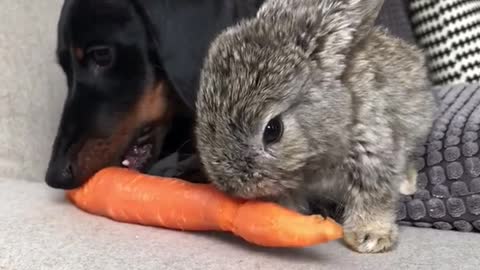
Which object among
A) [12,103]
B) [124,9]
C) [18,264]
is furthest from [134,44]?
[18,264]

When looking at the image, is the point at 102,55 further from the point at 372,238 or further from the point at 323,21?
the point at 372,238

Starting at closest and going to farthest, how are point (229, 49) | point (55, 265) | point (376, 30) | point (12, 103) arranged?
point (55, 265) < point (229, 49) < point (376, 30) < point (12, 103)

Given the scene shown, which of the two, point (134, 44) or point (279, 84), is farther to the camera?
point (134, 44)

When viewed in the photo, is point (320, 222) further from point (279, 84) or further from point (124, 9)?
point (124, 9)

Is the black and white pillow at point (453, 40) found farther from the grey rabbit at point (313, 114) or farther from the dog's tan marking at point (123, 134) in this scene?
the dog's tan marking at point (123, 134)

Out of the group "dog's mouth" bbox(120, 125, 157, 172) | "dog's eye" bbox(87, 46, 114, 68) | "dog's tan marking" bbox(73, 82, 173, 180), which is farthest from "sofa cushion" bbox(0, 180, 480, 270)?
"dog's eye" bbox(87, 46, 114, 68)

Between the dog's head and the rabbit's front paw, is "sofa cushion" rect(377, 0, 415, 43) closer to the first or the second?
the dog's head
